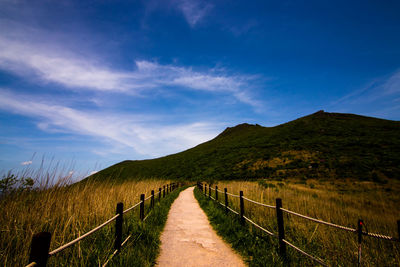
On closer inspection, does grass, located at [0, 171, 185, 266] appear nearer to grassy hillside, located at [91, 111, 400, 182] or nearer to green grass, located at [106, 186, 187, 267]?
green grass, located at [106, 186, 187, 267]

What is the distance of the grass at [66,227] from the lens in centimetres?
301

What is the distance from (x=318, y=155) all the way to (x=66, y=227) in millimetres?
42066

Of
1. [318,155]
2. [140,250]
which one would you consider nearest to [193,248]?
[140,250]

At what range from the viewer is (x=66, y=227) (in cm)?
379

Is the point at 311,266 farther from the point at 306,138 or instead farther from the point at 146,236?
the point at 306,138

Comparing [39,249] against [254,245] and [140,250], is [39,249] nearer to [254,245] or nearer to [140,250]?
[140,250]

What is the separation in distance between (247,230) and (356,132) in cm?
5508

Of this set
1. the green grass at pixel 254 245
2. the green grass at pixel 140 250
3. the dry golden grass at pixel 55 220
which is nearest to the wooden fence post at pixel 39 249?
the dry golden grass at pixel 55 220

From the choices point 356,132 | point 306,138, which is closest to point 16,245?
point 306,138

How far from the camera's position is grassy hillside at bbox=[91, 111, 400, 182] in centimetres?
2970

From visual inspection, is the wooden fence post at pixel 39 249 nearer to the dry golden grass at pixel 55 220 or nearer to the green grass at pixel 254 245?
the dry golden grass at pixel 55 220

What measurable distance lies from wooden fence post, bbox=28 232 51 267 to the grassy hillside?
20.4 metres

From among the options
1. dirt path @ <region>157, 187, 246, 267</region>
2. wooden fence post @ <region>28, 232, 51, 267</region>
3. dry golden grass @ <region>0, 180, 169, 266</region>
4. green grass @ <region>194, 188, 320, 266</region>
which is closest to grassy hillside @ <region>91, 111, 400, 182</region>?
dirt path @ <region>157, 187, 246, 267</region>

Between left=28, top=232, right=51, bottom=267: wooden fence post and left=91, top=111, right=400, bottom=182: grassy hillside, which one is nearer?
→ left=28, top=232, right=51, bottom=267: wooden fence post
